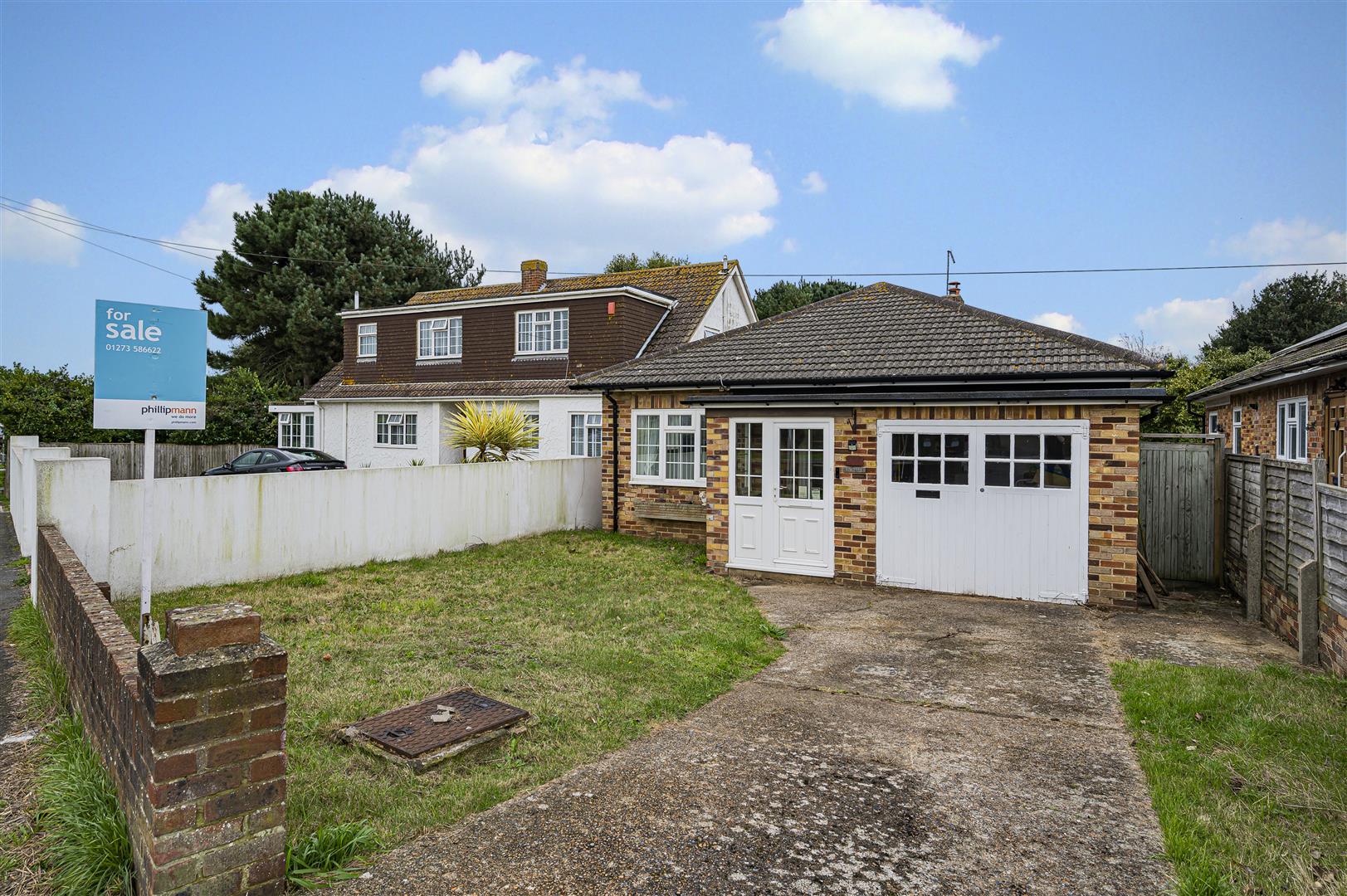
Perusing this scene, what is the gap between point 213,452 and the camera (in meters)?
24.2

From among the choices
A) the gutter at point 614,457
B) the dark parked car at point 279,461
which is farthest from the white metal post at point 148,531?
the dark parked car at point 279,461

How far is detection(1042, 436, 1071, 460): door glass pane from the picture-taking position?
9008mm

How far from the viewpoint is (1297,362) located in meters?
11.9

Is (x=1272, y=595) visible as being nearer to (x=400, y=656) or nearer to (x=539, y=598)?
(x=539, y=598)

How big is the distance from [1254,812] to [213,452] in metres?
26.5

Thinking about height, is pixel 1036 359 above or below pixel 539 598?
above

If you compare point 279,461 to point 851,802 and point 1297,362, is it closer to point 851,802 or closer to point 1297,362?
point 851,802

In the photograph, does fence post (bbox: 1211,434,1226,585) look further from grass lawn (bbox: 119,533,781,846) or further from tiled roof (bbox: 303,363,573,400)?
tiled roof (bbox: 303,363,573,400)

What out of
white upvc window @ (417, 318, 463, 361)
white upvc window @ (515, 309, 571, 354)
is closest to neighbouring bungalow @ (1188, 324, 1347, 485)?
white upvc window @ (515, 309, 571, 354)

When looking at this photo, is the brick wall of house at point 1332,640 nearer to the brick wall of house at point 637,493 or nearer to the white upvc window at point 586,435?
the brick wall of house at point 637,493

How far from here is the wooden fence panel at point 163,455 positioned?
2170 cm

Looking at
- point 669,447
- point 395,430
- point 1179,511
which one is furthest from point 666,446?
point 395,430

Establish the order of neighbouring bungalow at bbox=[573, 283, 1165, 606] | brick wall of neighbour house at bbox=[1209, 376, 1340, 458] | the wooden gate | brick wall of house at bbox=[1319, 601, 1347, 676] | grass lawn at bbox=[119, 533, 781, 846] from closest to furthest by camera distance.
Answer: grass lawn at bbox=[119, 533, 781, 846]
brick wall of house at bbox=[1319, 601, 1347, 676]
neighbouring bungalow at bbox=[573, 283, 1165, 606]
the wooden gate
brick wall of neighbour house at bbox=[1209, 376, 1340, 458]

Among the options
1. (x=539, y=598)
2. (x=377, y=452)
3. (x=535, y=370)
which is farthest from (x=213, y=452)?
(x=539, y=598)
